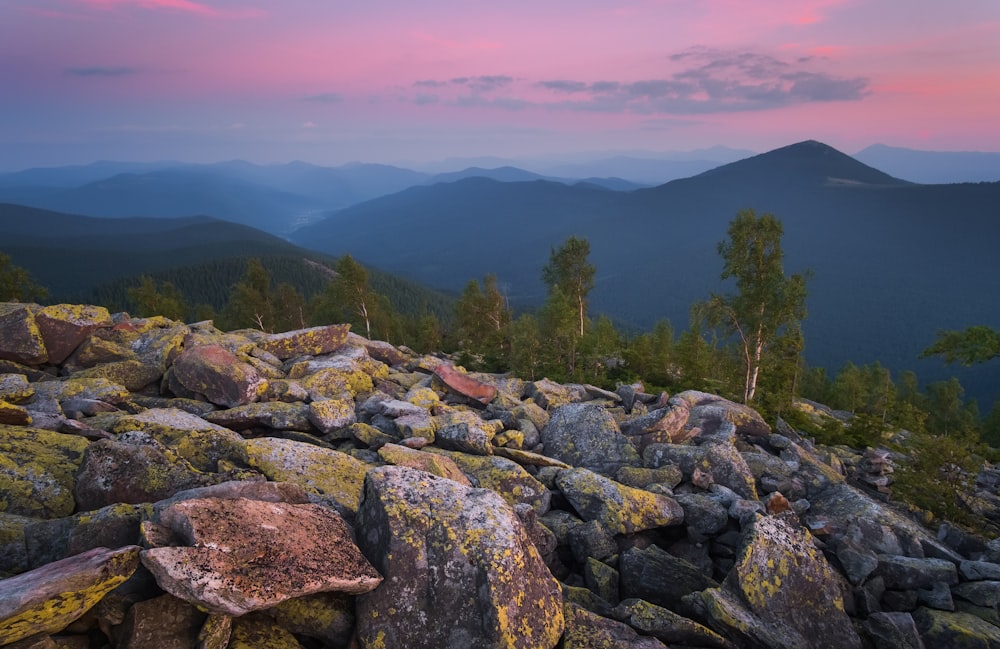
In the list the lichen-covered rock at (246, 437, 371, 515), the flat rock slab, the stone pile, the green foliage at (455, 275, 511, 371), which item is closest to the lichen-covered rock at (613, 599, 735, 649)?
the stone pile

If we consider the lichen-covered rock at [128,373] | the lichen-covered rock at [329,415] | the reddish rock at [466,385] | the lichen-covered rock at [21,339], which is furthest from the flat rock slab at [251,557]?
the lichen-covered rock at [21,339]

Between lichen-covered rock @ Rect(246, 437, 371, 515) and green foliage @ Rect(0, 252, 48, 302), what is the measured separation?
7534 cm

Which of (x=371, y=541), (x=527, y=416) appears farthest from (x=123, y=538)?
(x=527, y=416)

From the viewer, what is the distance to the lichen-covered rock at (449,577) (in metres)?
7.49

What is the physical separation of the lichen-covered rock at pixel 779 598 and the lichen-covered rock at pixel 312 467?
25.5ft

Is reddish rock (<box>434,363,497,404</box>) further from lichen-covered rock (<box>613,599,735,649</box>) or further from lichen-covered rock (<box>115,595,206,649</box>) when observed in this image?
lichen-covered rock (<box>115,595,206,649</box>)

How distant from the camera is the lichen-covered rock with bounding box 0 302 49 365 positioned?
17453 mm

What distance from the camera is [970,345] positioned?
20766mm

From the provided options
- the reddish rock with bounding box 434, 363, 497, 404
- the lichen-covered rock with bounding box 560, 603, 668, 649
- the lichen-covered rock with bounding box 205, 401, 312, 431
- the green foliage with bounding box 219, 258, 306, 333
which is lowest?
the green foliage with bounding box 219, 258, 306, 333

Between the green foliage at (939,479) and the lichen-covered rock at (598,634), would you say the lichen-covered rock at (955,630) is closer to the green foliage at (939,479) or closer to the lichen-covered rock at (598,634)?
the lichen-covered rock at (598,634)

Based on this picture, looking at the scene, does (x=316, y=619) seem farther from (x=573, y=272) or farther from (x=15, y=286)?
(x=15, y=286)

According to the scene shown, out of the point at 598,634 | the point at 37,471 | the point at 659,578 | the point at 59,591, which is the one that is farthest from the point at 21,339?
the point at 659,578

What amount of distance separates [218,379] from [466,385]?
33.4ft

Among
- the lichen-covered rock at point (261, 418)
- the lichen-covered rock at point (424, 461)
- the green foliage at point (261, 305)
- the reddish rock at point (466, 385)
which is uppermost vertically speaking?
the lichen-covered rock at point (261, 418)
